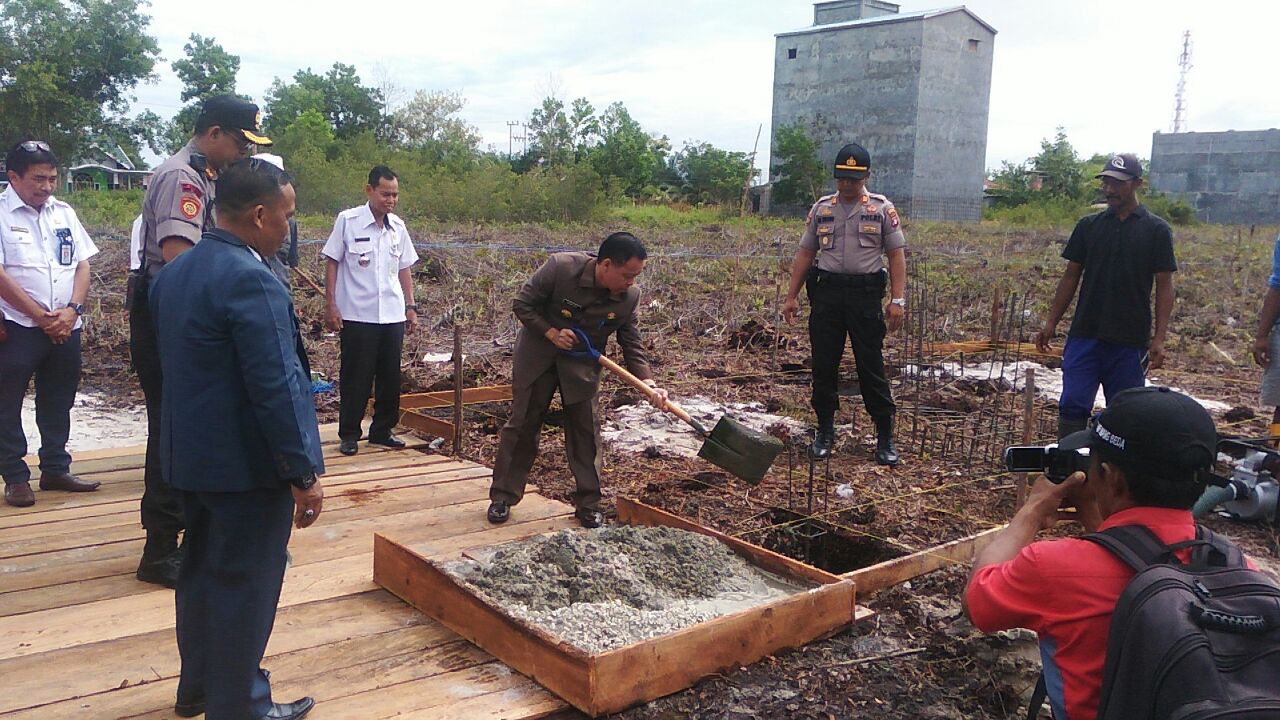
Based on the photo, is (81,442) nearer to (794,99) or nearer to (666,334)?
(666,334)

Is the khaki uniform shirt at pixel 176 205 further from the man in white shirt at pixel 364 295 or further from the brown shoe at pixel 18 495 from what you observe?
the man in white shirt at pixel 364 295

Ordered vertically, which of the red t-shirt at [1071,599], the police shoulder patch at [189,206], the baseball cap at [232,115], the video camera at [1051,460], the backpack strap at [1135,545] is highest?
the baseball cap at [232,115]

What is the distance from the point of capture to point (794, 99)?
39.6m

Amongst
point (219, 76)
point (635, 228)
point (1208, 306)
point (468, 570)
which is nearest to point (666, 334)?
point (468, 570)

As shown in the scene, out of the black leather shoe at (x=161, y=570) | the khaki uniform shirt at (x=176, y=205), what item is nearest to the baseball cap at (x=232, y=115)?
the khaki uniform shirt at (x=176, y=205)

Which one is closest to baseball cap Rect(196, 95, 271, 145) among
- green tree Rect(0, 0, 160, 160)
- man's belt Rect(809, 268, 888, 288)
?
man's belt Rect(809, 268, 888, 288)

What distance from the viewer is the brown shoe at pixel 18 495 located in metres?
4.36

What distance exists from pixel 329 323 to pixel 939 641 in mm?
3750

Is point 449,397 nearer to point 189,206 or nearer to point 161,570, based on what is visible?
point 161,570

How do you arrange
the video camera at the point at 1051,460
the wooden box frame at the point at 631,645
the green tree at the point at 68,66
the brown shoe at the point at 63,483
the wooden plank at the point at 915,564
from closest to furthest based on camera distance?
the video camera at the point at 1051,460 → the wooden box frame at the point at 631,645 → the wooden plank at the point at 915,564 → the brown shoe at the point at 63,483 → the green tree at the point at 68,66

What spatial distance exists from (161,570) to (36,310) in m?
1.59

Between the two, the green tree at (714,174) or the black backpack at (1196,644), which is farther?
the green tree at (714,174)

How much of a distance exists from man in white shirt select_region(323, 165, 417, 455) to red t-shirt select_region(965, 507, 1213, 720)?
4275mm

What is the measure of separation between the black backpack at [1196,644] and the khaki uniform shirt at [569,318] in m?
2.93
